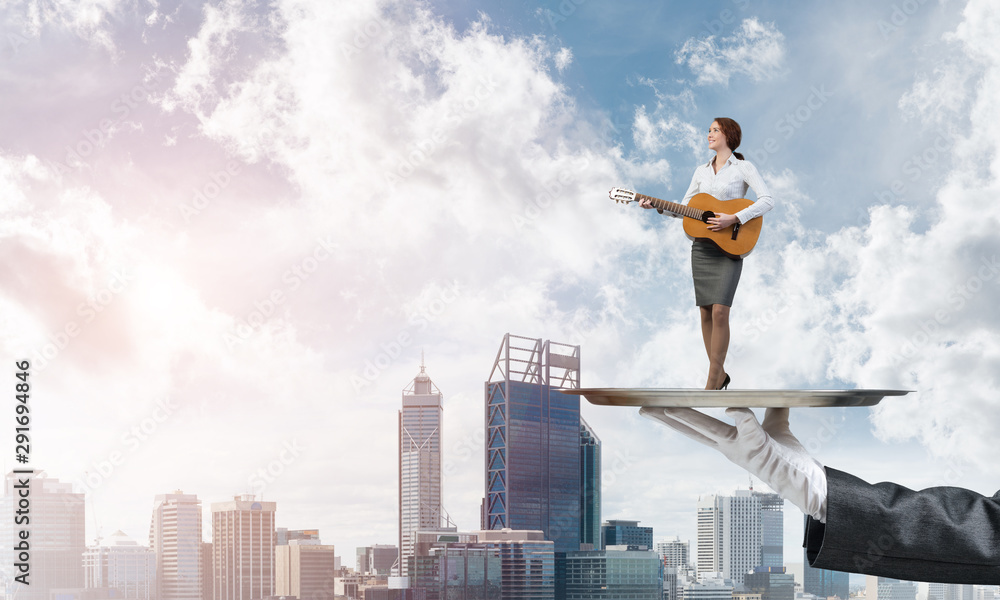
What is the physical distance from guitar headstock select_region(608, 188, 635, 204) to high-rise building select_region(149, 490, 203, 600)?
149 feet

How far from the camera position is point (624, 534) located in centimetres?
5888

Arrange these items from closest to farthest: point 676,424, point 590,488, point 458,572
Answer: point 676,424, point 458,572, point 590,488

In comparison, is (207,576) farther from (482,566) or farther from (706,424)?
(706,424)

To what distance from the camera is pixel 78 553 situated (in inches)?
1537

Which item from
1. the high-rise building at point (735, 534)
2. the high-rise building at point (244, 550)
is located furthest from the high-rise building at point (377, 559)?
the high-rise building at point (735, 534)

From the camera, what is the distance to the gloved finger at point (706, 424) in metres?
1.81

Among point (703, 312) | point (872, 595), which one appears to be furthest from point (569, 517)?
point (703, 312)

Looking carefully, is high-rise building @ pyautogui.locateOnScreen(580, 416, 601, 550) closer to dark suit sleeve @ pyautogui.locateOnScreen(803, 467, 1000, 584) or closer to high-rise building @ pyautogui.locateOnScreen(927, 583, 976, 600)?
high-rise building @ pyautogui.locateOnScreen(927, 583, 976, 600)

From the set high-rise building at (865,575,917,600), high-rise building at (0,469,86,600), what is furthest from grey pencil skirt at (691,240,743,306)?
high-rise building at (865,575,917,600)

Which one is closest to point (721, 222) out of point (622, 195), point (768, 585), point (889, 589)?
point (622, 195)

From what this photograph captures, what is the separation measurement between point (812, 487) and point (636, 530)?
59044 mm

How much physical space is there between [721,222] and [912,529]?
1.51 meters

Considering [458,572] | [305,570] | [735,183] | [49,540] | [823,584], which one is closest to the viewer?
[735,183]

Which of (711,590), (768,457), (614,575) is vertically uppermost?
(768,457)
